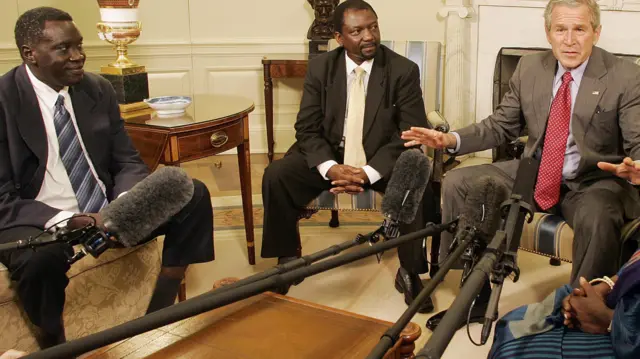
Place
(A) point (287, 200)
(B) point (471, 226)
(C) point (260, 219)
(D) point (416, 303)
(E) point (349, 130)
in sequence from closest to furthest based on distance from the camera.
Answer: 1. (D) point (416, 303)
2. (B) point (471, 226)
3. (A) point (287, 200)
4. (E) point (349, 130)
5. (C) point (260, 219)

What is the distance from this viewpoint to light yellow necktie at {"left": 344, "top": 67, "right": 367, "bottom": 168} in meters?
3.02

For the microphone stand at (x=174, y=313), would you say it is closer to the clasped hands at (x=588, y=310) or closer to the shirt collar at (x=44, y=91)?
the clasped hands at (x=588, y=310)

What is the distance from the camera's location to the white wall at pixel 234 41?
4.78m

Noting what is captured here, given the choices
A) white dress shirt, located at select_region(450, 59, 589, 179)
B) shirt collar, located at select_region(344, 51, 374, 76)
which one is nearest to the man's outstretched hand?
white dress shirt, located at select_region(450, 59, 589, 179)

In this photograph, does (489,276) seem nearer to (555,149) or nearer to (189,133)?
(555,149)

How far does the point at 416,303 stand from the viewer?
0.91 metres

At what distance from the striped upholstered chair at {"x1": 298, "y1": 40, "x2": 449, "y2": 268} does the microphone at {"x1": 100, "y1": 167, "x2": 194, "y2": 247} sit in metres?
1.05

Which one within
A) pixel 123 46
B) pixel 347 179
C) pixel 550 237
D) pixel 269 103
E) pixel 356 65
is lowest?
pixel 550 237

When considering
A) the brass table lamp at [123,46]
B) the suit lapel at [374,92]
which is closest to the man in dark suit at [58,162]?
the brass table lamp at [123,46]

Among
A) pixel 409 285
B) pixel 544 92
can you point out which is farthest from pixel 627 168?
pixel 409 285

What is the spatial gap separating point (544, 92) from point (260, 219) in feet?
5.87

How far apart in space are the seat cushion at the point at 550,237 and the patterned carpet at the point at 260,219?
1.35 metres

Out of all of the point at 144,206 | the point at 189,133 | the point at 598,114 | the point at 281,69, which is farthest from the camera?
the point at 281,69

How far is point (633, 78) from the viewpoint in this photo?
257 centimetres
